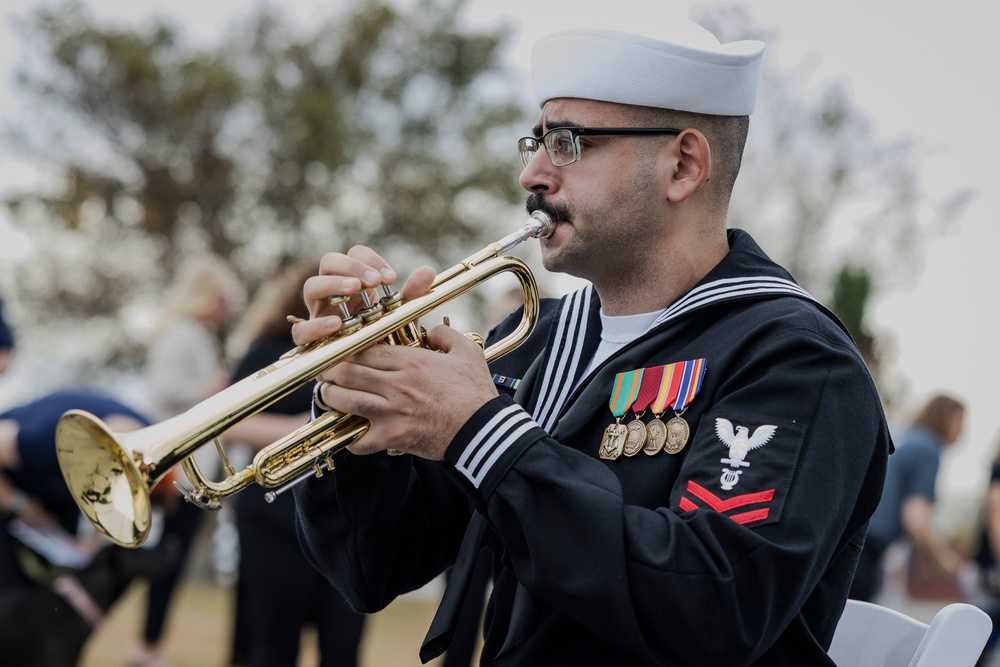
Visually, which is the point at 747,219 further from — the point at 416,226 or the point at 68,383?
the point at 68,383

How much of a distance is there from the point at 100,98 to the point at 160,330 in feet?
44.9

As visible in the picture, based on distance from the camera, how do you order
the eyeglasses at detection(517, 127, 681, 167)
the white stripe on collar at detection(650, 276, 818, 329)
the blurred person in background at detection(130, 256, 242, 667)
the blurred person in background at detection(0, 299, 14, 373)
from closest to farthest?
1. the white stripe on collar at detection(650, 276, 818, 329)
2. the eyeglasses at detection(517, 127, 681, 167)
3. the blurred person in background at detection(0, 299, 14, 373)
4. the blurred person in background at detection(130, 256, 242, 667)

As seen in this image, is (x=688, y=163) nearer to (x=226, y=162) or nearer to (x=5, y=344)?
(x=5, y=344)

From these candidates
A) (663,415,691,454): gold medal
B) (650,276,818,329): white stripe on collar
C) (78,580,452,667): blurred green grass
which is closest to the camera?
(663,415,691,454): gold medal

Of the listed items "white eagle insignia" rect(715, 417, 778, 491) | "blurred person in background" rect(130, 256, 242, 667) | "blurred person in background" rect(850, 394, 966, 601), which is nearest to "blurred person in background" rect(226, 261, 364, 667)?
"blurred person in background" rect(130, 256, 242, 667)

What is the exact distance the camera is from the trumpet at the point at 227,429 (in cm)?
190

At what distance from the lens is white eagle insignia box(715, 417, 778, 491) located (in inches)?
73.4

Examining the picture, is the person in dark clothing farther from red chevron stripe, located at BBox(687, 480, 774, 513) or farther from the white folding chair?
the white folding chair

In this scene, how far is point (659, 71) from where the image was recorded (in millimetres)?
2293

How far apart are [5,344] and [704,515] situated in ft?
12.5

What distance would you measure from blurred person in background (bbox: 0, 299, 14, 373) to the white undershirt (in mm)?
3287

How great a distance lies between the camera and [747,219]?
13609 mm

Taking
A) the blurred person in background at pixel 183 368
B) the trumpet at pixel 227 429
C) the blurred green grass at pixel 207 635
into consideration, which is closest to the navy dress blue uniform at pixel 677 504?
the trumpet at pixel 227 429

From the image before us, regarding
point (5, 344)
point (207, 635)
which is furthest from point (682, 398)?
point (207, 635)
